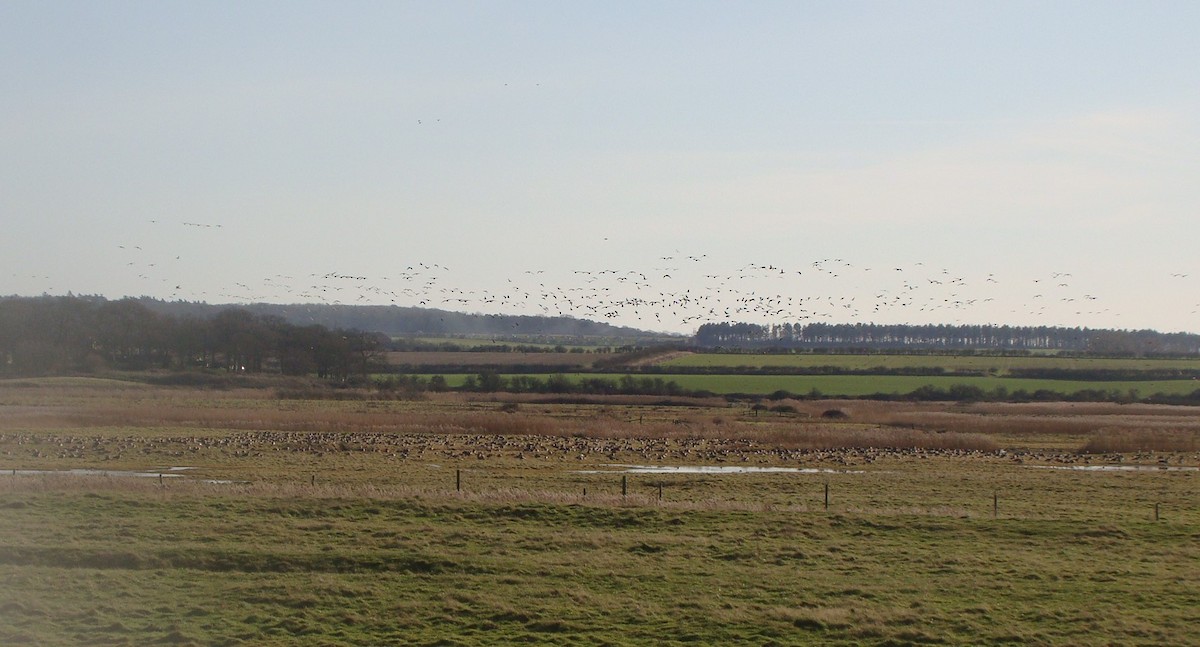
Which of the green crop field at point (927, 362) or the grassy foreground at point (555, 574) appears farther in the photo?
the green crop field at point (927, 362)


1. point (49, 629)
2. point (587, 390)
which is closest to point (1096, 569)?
point (49, 629)

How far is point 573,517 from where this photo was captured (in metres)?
28.5

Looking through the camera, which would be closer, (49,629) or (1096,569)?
(49,629)

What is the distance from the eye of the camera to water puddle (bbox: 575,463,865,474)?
45.1 metres

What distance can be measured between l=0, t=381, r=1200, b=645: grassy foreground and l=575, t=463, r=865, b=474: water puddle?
93 cm

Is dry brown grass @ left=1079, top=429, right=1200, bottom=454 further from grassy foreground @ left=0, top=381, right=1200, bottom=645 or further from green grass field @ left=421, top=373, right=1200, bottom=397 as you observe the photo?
green grass field @ left=421, top=373, right=1200, bottom=397

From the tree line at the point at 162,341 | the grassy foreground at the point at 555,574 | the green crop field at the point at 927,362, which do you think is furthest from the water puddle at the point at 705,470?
the green crop field at the point at 927,362

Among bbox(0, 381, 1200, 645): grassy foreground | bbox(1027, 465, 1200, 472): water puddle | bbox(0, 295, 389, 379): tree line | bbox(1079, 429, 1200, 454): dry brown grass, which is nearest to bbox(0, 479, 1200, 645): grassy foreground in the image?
bbox(0, 381, 1200, 645): grassy foreground

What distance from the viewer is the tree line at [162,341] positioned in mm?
110750

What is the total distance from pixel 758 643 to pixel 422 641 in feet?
18.3

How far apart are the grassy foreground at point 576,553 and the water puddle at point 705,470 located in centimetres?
93

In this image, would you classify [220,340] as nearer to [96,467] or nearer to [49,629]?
[96,467]

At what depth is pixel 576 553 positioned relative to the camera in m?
24.2

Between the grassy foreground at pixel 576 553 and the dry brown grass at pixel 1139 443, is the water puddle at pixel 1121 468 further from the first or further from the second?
the dry brown grass at pixel 1139 443
